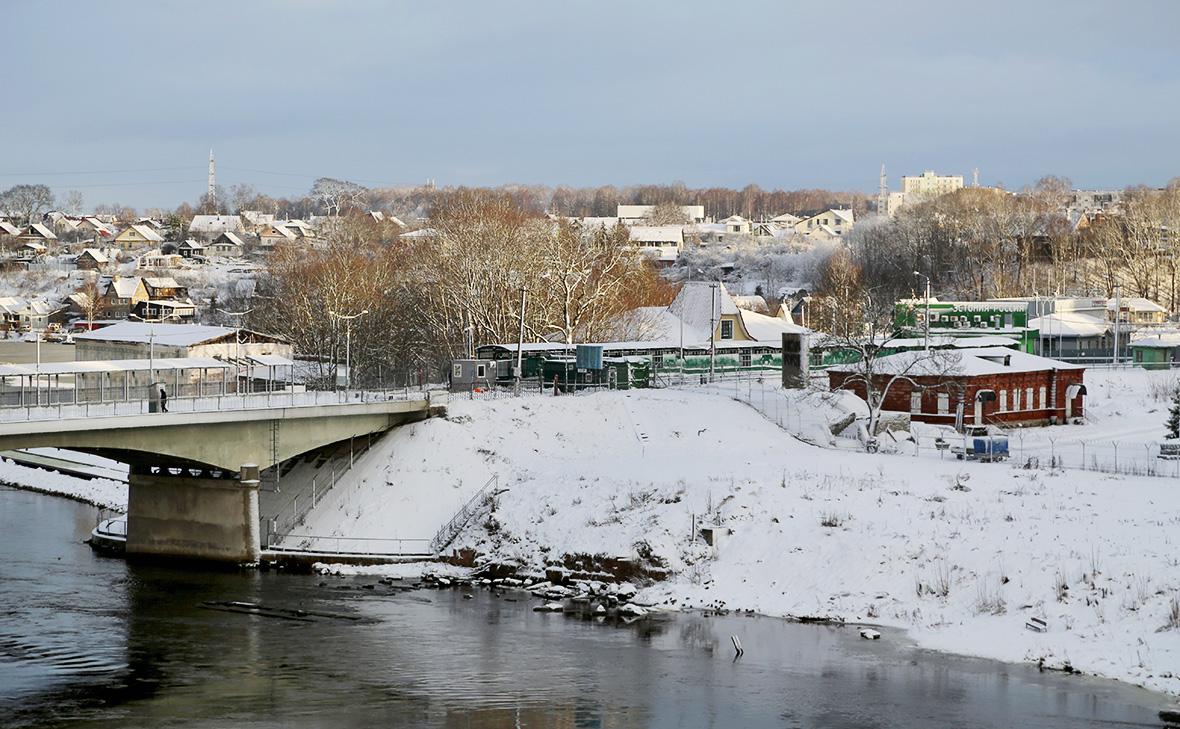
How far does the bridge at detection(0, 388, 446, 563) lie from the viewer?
47.5m

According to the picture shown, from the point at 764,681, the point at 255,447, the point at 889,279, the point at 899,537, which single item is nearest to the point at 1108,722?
the point at 764,681

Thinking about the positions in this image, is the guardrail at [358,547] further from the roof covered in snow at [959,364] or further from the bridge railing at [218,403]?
the roof covered in snow at [959,364]

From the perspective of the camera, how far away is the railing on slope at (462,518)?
5041cm

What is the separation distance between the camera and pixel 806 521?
152 ft

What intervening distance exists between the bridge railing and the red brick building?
19.9m

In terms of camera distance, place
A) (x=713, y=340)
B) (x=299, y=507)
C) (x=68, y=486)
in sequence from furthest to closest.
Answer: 1. (x=713, y=340)
2. (x=68, y=486)
3. (x=299, y=507)

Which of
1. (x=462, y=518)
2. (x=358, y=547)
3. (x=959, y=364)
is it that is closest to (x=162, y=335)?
(x=358, y=547)

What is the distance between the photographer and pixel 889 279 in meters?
152

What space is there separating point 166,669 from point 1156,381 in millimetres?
58657

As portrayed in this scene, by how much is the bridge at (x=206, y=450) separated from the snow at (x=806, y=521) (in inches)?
107

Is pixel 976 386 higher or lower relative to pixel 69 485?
higher

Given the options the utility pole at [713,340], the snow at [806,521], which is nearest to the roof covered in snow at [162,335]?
the utility pole at [713,340]

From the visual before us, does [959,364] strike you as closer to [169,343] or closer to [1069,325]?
[1069,325]

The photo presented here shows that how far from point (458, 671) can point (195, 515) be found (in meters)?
19.1
